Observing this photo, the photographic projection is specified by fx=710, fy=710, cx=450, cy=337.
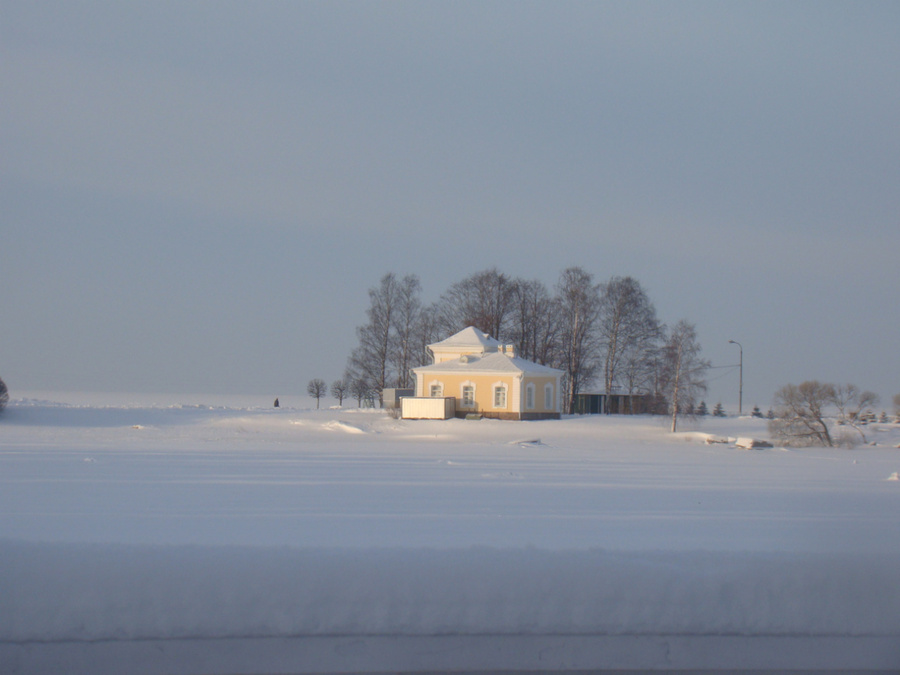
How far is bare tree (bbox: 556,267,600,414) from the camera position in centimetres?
4512

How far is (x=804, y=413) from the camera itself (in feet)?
78.0

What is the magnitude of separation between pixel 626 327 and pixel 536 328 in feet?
21.1

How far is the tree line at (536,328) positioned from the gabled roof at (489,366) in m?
7.78

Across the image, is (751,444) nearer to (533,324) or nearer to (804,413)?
(804,413)

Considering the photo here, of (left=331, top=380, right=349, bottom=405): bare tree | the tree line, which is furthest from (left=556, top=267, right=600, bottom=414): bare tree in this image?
(left=331, top=380, right=349, bottom=405): bare tree

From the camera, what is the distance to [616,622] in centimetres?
541

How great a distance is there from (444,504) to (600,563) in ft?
9.89

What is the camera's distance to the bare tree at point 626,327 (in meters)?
44.1

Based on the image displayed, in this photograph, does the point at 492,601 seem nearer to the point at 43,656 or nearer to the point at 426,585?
the point at 426,585

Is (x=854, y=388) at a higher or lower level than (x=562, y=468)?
higher

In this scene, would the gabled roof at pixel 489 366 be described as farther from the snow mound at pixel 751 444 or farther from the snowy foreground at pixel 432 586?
the snowy foreground at pixel 432 586

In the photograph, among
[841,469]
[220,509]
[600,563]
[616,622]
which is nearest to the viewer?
[616,622]

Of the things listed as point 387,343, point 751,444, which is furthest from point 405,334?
point 751,444

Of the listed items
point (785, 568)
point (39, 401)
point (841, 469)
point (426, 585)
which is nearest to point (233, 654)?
point (426, 585)
